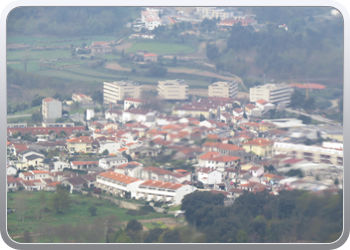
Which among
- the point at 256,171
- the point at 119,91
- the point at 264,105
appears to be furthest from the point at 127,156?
the point at 264,105

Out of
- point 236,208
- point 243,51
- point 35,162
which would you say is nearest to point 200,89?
point 243,51

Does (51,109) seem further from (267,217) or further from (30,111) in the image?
(267,217)

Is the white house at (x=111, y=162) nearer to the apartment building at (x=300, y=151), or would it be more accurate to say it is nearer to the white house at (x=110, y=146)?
the white house at (x=110, y=146)

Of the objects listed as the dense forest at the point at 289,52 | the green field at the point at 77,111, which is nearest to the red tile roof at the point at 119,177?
the green field at the point at 77,111

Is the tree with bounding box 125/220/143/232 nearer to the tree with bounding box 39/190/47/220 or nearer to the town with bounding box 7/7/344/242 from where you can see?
the town with bounding box 7/7/344/242

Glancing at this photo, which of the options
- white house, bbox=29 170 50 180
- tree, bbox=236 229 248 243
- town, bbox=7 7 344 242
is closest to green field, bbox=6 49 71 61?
town, bbox=7 7 344 242

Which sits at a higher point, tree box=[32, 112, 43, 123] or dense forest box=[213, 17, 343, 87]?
dense forest box=[213, 17, 343, 87]
